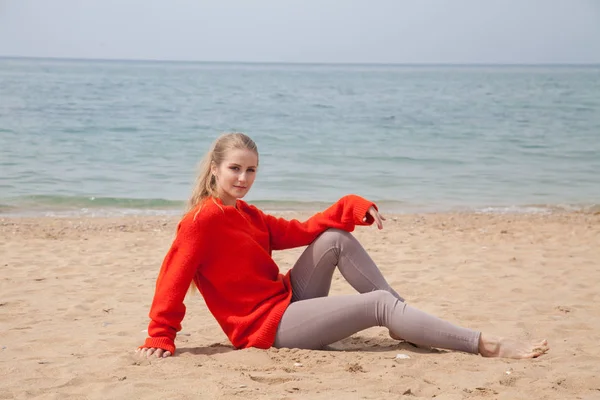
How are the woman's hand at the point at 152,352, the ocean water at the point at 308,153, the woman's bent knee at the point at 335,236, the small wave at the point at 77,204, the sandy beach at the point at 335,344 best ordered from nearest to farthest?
1. the sandy beach at the point at 335,344
2. the woman's hand at the point at 152,352
3. the woman's bent knee at the point at 335,236
4. the small wave at the point at 77,204
5. the ocean water at the point at 308,153

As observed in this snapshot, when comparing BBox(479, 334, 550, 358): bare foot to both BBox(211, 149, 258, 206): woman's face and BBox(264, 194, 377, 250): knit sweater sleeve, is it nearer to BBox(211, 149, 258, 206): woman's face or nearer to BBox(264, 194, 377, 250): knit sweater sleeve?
BBox(264, 194, 377, 250): knit sweater sleeve

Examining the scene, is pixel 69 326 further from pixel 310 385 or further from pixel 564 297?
pixel 564 297

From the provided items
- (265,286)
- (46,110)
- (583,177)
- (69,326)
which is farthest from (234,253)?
(46,110)

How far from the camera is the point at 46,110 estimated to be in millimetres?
25234

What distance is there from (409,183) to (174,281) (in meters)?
10.1

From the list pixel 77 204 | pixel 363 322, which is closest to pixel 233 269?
pixel 363 322

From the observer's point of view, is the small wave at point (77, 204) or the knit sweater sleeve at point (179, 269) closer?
the knit sweater sleeve at point (179, 269)

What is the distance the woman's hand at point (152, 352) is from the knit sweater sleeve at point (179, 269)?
0.44 ft

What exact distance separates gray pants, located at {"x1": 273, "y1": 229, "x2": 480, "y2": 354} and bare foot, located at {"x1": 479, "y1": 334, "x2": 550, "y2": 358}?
40 mm

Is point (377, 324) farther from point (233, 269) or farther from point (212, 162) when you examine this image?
point (212, 162)

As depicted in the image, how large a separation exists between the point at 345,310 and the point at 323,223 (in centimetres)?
49

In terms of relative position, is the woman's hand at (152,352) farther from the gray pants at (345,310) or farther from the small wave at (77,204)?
the small wave at (77,204)

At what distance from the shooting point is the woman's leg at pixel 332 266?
3.94 meters

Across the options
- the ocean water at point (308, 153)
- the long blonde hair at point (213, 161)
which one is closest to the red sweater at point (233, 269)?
the long blonde hair at point (213, 161)
